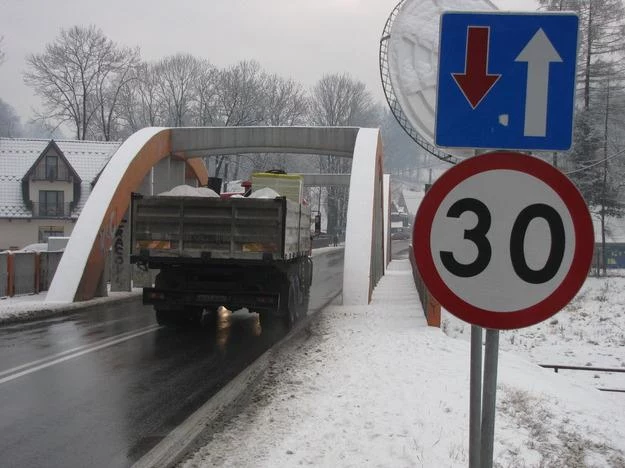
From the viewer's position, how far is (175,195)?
36.8 feet

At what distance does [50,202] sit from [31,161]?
346 centimetres

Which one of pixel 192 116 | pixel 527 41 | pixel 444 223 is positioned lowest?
pixel 444 223

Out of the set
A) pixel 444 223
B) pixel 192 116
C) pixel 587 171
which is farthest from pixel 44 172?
pixel 444 223

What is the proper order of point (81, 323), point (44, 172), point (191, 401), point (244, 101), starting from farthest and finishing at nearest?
1. point (244, 101)
2. point (44, 172)
3. point (81, 323)
4. point (191, 401)

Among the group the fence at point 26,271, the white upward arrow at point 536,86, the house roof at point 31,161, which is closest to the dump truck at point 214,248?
the white upward arrow at point 536,86

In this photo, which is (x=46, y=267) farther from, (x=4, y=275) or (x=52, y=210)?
(x=52, y=210)

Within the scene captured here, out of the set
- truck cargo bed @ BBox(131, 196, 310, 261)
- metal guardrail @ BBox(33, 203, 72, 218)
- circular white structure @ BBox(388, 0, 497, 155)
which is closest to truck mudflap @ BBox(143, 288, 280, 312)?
truck cargo bed @ BBox(131, 196, 310, 261)

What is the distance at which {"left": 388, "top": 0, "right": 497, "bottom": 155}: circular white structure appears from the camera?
1245cm

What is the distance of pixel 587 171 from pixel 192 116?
34991 millimetres

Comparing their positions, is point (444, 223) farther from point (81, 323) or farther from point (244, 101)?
point (244, 101)

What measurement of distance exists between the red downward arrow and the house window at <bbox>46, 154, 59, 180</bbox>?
151ft

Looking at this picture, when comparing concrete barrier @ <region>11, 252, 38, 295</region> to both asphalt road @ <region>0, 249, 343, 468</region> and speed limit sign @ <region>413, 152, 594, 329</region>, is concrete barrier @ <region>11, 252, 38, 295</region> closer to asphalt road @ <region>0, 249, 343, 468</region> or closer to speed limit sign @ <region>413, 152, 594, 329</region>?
asphalt road @ <region>0, 249, 343, 468</region>

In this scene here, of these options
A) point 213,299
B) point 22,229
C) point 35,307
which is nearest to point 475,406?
point 213,299

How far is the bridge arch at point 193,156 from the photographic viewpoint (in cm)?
1579
